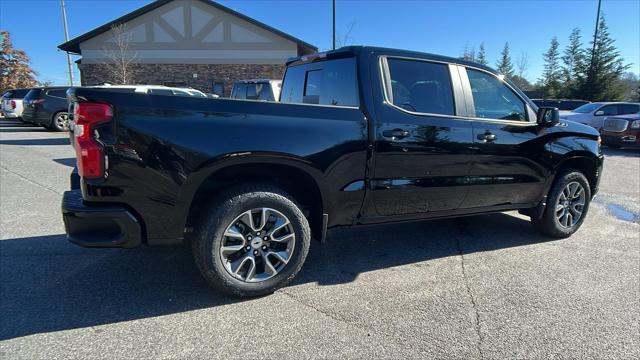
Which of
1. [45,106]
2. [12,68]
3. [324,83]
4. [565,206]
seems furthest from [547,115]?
[12,68]

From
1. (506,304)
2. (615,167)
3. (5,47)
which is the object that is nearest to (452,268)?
(506,304)

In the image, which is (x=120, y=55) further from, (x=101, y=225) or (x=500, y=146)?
(x=500, y=146)

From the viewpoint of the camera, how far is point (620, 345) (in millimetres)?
2680

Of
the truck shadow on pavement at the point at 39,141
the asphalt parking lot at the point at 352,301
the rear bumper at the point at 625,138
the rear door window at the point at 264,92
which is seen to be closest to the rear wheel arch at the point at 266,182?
the asphalt parking lot at the point at 352,301

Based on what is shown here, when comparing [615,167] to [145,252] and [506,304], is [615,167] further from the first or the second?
[145,252]

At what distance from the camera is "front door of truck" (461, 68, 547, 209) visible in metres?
3.99

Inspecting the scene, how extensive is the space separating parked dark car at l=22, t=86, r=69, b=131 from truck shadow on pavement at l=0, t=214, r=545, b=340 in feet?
41.9

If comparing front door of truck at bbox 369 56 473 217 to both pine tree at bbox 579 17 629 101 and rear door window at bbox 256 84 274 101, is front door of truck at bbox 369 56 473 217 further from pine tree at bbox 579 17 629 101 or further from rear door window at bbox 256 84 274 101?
pine tree at bbox 579 17 629 101

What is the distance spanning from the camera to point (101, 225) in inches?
108

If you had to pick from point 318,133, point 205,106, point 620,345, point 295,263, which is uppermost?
point 205,106

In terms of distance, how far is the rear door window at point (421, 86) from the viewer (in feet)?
11.9

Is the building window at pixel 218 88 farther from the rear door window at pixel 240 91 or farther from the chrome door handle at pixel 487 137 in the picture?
the chrome door handle at pixel 487 137

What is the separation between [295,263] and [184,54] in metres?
26.8

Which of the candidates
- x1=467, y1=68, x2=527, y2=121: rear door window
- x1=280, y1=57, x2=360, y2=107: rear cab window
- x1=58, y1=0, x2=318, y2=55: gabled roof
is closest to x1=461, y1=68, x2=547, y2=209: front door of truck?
x1=467, y1=68, x2=527, y2=121: rear door window
